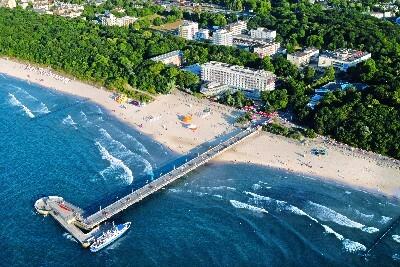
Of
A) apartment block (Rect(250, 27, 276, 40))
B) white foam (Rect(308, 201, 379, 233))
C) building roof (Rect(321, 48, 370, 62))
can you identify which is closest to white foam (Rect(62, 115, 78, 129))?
white foam (Rect(308, 201, 379, 233))

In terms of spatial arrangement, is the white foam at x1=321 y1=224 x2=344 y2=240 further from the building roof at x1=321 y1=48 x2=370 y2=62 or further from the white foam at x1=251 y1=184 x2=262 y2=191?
the building roof at x1=321 y1=48 x2=370 y2=62

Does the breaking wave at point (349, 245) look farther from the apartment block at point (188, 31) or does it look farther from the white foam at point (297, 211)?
the apartment block at point (188, 31)

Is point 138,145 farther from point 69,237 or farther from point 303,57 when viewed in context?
point 303,57

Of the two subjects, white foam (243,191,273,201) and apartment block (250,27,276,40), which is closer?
white foam (243,191,273,201)

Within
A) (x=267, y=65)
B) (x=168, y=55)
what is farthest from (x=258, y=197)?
(x=168, y=55)

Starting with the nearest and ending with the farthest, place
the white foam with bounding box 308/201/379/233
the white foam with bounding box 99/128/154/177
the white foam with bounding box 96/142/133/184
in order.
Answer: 1. the white foam with bounding box 308/201/379/233
2. the white foam with bounding box 96/142/133/184
3. the white foam with bounding box 99/128/154/177

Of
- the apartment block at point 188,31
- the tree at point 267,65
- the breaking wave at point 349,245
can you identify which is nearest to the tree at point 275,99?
the tree at point 267,65

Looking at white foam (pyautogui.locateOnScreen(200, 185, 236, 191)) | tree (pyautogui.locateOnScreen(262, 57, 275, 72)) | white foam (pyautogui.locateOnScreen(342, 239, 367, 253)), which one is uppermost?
tree (pyautogui.locateOnScreen(262, 57, 275, 72))
